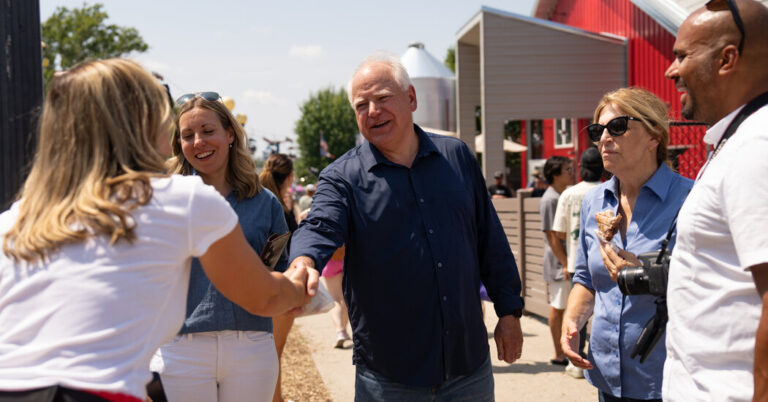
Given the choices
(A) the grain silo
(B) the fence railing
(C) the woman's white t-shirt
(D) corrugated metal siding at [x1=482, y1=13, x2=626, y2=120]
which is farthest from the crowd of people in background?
(A) the grain silo

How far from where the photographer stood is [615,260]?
120 inches

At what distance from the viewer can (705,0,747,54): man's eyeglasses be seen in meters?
2.04

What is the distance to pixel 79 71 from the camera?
1932 millimetres

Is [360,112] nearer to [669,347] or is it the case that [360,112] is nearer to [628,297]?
[628,297]

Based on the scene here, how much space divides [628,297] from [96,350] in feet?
7.44

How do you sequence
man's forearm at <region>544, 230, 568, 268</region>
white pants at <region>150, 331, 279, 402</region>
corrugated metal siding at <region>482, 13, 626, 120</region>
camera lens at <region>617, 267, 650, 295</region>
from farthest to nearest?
1. corrugated metal siding at <region>482, 13, 626, 120</region>
2. man's forearm at <region>544, 230, 568, 268</region>
3. white pants at <region>150, 331, 279, 402</region>
4. camera lens at <region>617, 267, 650, 295</region>

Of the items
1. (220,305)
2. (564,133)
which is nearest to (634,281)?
(220,305)

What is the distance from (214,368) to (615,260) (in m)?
1.84

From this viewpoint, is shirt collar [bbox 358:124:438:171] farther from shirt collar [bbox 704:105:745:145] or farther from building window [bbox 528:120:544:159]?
building window [bbox 528:120:544:159]

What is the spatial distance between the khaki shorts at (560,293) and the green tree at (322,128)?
2757 inches

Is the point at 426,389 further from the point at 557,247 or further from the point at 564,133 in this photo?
the point at 564,133

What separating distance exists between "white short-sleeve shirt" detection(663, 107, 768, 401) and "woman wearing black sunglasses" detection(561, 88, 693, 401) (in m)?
0.96

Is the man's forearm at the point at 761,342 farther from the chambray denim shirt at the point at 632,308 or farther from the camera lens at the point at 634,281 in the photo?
the chambray denim shirt at the point at 632,308

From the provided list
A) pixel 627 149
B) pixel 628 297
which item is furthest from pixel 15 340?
pixel 627 149
